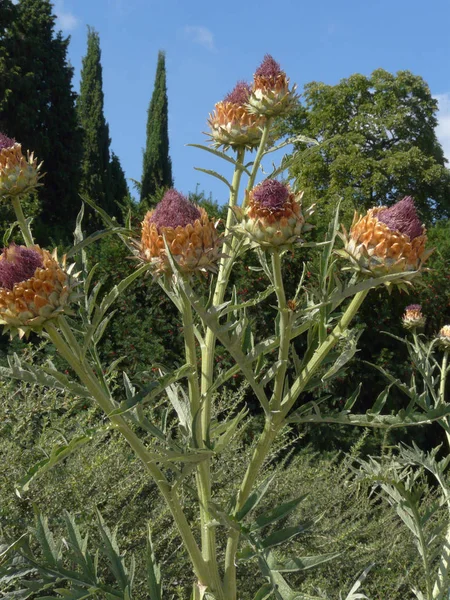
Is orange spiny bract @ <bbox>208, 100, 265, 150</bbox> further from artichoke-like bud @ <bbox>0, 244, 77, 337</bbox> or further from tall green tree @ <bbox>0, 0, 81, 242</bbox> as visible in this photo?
tall green tree @ <bbox>0, 0, 81, 242</bbox>

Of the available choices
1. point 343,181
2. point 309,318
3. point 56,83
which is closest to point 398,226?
point 309,318

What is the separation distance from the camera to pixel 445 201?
14.4 m

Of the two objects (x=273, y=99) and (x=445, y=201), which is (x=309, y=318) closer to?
(x=273, y=99)

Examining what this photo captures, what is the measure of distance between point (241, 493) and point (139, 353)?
87.3 inches

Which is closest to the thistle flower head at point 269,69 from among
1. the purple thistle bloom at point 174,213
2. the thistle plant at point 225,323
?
the thistle plant at point 225,323

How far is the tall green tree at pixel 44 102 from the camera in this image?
31.1ft

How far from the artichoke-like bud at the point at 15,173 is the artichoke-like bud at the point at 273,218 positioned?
58 centimetres

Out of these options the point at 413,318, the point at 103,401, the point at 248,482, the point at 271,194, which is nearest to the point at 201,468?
the point at 248,482

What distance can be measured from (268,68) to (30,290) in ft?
2.95

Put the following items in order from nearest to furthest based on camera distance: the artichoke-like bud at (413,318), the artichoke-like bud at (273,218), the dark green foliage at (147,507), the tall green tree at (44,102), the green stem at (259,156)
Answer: the artichoke-like bud at (273,218) → the green stem at (259,156) → the dark green foliage at (147,507) → the artichoke-like bud at (413,318) → the tall green tree at (44,102)

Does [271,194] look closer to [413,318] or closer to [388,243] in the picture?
[388,243]

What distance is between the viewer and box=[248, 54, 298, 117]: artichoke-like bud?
1.50 m

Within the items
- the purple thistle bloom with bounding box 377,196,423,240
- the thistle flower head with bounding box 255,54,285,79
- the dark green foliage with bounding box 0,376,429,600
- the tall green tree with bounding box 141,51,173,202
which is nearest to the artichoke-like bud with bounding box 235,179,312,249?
the purple thistle bloom with bounding box 377,196,423,240

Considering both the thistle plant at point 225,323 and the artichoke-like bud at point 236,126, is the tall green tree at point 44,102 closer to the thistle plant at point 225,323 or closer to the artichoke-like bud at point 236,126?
the artichoke-like bud at point 236,126
